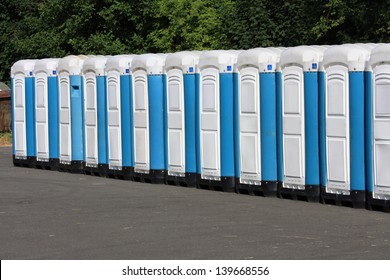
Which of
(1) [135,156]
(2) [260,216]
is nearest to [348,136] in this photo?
(2) [260,216]

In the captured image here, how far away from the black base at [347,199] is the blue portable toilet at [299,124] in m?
0.22

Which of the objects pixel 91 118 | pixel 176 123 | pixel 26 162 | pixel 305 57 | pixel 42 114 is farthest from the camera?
pixel 26 162

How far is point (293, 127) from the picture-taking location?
17156mm

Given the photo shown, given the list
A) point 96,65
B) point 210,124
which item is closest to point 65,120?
point 96,65

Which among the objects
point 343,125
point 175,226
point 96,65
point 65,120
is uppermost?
point 96,65

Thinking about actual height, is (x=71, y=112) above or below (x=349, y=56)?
below

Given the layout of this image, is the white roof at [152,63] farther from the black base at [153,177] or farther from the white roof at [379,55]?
the white roof at [379,55]

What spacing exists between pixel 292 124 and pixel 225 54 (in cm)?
197

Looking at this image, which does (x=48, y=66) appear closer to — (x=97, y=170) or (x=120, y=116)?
(x=97, y=170)

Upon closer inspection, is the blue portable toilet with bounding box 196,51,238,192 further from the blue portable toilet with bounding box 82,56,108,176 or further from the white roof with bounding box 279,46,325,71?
the blue portable toilet with bounding box 82,56,108,176

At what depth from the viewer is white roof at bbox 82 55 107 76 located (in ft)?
71.5

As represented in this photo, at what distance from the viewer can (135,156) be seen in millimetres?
20938

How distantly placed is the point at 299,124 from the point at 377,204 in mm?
1952

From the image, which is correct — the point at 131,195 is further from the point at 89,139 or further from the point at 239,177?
the point at 89,139
